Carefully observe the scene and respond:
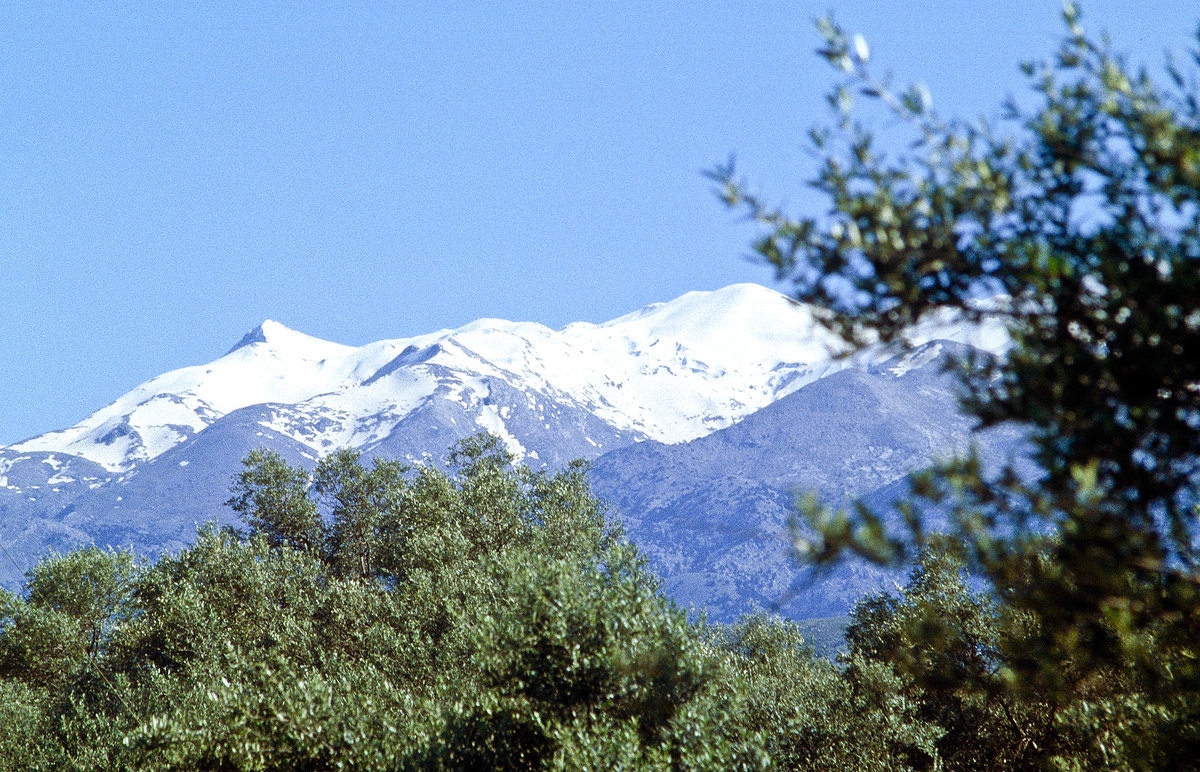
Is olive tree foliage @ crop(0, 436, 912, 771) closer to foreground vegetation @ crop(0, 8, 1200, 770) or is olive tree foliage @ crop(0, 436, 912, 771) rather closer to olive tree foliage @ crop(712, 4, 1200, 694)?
foreground vegetation @ crop(0, 8, 1200, 770)

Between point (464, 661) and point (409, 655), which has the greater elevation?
point (464, 661)

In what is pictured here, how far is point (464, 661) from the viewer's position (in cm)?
2598

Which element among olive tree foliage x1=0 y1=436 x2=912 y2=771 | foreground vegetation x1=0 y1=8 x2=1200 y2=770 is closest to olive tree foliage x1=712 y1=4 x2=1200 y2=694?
foreground vegetation x1=0 y1=8 x2=1200 y2=770

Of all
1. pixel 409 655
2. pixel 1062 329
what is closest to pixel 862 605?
pixel 409 655

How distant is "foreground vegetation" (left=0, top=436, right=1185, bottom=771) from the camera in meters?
17.6

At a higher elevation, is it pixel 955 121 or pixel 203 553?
pixel 955 121

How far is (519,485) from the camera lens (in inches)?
2127

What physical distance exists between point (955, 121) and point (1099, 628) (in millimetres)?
4086

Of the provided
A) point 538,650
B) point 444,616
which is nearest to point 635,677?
point 538,650

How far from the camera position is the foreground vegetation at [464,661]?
1762 centimetres

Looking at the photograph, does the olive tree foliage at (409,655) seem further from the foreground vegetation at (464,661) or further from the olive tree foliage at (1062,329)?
the olive tree foliage at (1062,329)

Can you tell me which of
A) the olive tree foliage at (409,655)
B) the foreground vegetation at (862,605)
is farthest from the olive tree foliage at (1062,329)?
the olive tree foliage at (409,655)

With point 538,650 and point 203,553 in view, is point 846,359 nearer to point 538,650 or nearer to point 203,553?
point 538,650

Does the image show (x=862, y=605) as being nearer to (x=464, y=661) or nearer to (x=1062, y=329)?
(x=464, y=661)
